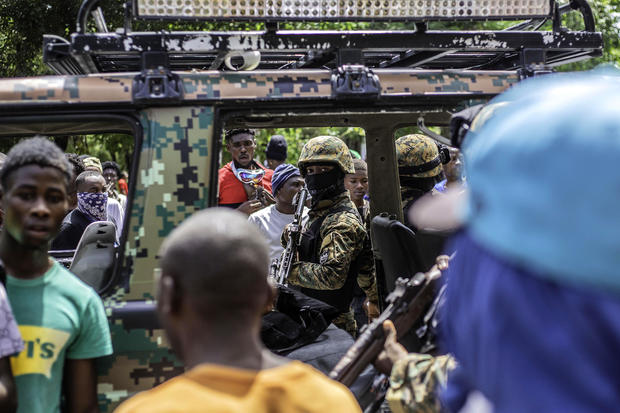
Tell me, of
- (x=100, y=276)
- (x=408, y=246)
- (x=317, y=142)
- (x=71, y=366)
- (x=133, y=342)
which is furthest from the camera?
(x=317, y=142)

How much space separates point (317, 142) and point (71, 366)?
2384mm

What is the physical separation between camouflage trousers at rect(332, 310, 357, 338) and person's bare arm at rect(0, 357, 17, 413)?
2.12 metres

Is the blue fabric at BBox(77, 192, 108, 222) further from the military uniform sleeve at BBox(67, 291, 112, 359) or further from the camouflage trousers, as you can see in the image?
the military uniform sleeve at BBox(67, 291, 112, 359)

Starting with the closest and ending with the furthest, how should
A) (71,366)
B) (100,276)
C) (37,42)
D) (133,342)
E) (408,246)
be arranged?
(71,366)
(133,342)
(100,276)
(408,246)
(37,42)

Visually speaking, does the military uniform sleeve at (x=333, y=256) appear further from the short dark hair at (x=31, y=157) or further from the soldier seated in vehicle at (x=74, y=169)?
the soldier seated in vehicle at (x=74, y=169)

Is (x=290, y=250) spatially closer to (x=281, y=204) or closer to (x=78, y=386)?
(x=281, y=204)

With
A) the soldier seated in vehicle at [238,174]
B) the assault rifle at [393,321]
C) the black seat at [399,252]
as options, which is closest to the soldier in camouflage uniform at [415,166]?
the black seat at [399,252]

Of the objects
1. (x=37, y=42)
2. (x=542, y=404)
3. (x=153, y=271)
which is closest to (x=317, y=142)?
Result: (x=153, y=271)

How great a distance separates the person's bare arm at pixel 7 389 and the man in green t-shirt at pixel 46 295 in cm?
11

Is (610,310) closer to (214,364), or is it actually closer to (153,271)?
(214,364)

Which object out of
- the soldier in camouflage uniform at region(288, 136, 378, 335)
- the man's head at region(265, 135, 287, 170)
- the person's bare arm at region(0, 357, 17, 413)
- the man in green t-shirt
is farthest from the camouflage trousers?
the man's head at region(265, 135, 287, 170)

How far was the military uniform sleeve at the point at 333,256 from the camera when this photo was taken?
385 centimetres

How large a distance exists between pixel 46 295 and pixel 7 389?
321 millimetres

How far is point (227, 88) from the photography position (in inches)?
103
